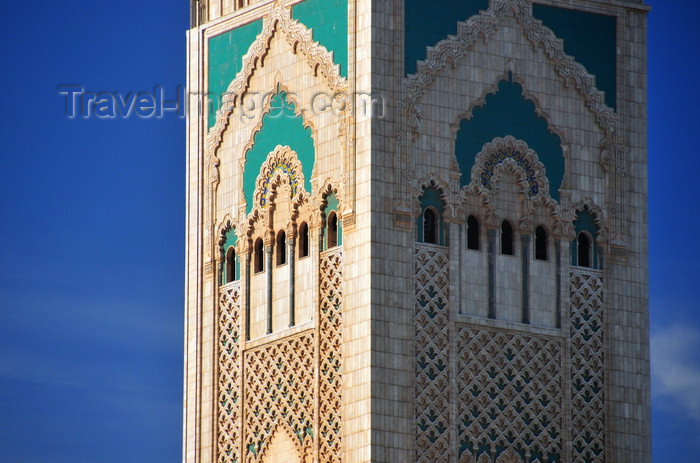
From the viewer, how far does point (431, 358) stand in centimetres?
4088

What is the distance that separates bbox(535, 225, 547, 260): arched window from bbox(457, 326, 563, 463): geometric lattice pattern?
127 centimetres

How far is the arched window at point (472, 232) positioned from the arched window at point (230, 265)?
3.96 meters

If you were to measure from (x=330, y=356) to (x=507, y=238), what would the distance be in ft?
10.7

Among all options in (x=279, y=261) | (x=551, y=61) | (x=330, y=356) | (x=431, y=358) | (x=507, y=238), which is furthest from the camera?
(x=551, y=61)

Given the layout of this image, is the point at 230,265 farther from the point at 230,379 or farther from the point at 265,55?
the point at 265,55

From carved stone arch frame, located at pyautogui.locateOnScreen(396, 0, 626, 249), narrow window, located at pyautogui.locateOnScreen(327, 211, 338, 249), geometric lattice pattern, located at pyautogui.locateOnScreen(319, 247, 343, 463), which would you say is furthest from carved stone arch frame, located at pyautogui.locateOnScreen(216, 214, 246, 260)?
carved stone arch frame, located at pyautogui.locateOnScreen(396, 0, 626, 249)

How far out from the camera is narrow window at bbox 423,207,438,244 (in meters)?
41.4

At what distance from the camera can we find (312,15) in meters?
42.8

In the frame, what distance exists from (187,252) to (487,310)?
5.38 m

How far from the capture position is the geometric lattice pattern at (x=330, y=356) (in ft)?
134

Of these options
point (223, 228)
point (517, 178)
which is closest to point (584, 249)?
point (517, 178)

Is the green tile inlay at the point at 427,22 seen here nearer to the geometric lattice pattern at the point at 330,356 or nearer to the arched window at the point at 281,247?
the geometric lattice pattern at the point at 330,356

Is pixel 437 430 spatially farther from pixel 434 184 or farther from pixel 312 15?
pixel 312 15

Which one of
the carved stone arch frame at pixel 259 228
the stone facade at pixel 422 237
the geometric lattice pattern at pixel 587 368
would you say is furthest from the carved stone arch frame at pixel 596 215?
the carved stone arch frame at pixel 259 228
